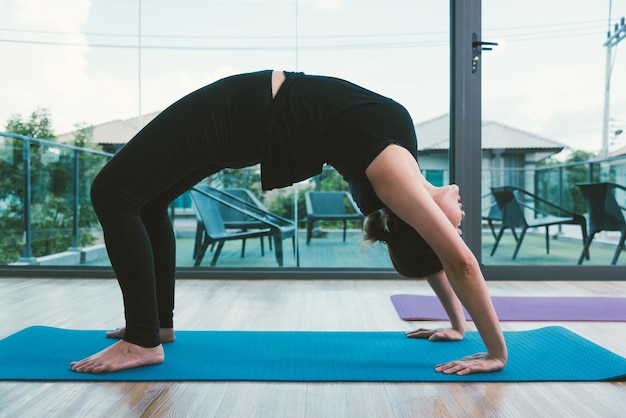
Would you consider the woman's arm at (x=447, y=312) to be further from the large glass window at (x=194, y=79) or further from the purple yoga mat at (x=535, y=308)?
the large glass window at (x=194, y=79)

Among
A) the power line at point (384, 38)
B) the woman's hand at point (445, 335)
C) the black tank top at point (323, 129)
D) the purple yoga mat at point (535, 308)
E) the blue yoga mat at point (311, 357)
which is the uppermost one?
the power line at point (384, 38)

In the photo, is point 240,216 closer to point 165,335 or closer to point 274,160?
point 165,335

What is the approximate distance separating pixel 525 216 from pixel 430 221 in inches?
92.8

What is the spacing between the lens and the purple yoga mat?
209 cm

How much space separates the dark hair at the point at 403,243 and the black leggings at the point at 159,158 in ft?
1.43

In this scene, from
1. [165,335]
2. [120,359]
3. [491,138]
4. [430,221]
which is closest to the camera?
[430,221]

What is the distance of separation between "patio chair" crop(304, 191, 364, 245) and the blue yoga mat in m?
1.60

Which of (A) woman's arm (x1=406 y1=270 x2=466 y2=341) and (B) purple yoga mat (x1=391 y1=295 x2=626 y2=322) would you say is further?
(B) purple yoga mat (x1=391 y1=295 x2=626 y2=322)

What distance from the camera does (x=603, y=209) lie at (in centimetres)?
338

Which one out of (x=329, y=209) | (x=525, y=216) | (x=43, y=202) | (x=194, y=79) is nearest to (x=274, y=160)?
(x=329, y=209)

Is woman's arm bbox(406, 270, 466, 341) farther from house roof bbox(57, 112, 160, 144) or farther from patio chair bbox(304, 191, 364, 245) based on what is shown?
house roof bbox(57, 112, 160, 144)

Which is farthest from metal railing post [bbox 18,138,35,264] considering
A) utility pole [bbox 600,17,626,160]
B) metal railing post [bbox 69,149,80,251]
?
utility pole [bbox 600,17,626,160]

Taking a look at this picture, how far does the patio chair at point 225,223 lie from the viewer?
3359 millimetres

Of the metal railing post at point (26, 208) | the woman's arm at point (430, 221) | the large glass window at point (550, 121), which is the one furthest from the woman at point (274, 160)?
the metal railing post at point (26, 208)
